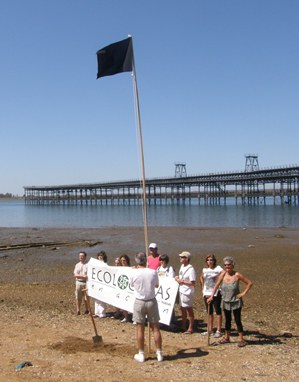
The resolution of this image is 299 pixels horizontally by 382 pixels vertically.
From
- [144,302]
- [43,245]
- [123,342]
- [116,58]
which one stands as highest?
[116,58]

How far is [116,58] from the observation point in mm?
8922

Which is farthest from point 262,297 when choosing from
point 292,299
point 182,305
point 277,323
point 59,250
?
point 59,250

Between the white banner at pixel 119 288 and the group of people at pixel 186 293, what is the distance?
0.71 feet

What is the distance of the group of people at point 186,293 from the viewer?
704 centimetres

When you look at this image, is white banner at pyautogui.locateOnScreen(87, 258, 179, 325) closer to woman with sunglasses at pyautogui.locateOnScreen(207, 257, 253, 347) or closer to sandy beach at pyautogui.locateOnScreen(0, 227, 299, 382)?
sandy beach at pyautogui.locateOnScreen(0, 227, 299, 382)

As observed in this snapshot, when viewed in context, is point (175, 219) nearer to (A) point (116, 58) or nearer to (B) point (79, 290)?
(B) point (79, 290)

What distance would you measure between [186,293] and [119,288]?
4.71 ft

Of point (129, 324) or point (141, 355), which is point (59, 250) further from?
point (141, 355)

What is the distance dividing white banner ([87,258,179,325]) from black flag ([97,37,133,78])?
4080 mm

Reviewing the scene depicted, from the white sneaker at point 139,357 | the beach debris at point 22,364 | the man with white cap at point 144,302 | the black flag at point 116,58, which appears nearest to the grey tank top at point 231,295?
the man with white cap at point 144,302

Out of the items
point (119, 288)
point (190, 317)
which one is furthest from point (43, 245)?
point (190, 317)

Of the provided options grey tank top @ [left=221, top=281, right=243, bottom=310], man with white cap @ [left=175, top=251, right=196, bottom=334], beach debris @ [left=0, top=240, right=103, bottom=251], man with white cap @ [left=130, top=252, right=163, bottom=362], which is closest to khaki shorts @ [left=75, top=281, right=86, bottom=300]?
man with white cap @ [left=175, top=251, right=196, bottom=334]

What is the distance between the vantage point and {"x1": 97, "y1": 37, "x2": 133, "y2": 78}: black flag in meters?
8.85

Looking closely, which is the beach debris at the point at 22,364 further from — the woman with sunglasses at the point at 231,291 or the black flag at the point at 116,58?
the black flag at the point at 116,58
